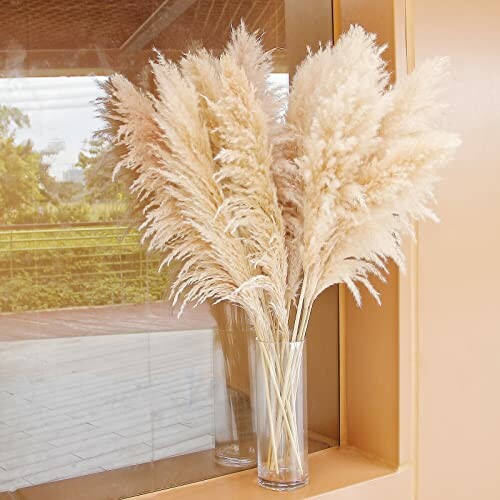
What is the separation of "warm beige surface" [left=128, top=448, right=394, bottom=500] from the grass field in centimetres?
42

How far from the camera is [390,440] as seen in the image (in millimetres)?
1748

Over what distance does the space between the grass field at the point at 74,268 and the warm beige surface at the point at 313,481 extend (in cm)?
42

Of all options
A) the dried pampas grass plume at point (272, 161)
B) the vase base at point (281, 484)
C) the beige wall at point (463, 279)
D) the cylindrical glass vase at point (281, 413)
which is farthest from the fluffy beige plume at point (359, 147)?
the vase base at point (281, 484)

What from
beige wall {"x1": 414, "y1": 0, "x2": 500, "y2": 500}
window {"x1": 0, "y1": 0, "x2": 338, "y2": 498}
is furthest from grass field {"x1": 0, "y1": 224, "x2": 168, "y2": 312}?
beige wall {"x1": 414, "y1": 0, "x2": 500, "y2": 500}

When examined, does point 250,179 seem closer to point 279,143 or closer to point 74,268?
point 279,143

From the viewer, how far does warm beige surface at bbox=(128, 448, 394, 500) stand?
1.57 m

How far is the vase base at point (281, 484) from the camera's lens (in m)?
1.58

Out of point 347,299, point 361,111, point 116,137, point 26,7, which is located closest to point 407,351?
point 347,299

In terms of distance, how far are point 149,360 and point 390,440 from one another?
0.61 meters

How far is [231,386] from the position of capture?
167 centimetres

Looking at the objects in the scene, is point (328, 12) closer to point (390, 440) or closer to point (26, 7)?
point (26, 7)

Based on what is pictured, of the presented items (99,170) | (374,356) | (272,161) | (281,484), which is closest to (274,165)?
(272,161)

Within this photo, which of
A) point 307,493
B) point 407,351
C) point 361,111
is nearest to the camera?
point 361,111

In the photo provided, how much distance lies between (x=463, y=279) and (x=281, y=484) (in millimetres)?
666
